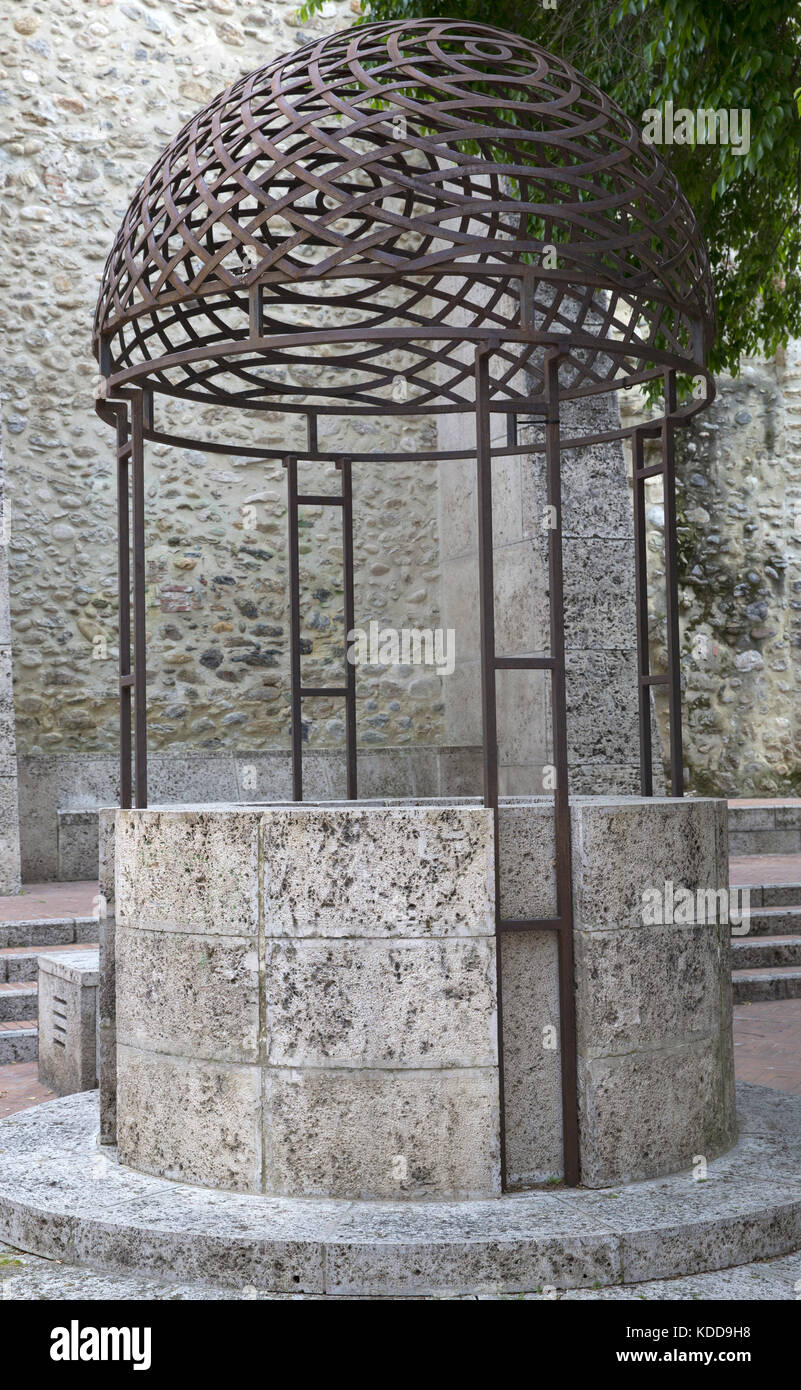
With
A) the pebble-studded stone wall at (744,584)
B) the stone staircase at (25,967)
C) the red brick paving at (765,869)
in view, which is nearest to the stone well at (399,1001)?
the stone staircase at (25,967)

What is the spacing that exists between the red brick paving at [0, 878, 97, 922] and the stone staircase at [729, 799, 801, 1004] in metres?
3.64

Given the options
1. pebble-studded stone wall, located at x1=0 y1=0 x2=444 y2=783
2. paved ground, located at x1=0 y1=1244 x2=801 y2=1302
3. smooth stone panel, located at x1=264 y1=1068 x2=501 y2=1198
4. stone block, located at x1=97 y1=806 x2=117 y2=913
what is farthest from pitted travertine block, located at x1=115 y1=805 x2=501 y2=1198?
pebble-studded stone wall, located at x1=0 y1=0 x2=444 y2=783

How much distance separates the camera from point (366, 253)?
12.2 ft

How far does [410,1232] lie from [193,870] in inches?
43.6

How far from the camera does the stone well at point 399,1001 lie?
3.62 metres

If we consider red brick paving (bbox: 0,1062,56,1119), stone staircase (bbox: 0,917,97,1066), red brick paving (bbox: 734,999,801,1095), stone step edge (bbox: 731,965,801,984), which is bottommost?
red brick paving (bbox: 0,1062,56,1119)

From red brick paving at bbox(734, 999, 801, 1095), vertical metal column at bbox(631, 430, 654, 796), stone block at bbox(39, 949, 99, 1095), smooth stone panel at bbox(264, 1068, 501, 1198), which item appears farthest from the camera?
red brick paving at bbox(734, 999, 801, 1095)

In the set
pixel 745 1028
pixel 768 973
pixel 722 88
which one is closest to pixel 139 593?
pixel 722 88

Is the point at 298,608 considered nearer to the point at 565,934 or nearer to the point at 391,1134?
the point at 565,934

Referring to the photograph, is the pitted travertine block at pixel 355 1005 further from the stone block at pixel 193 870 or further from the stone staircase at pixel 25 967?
the stone staircase at pixel 25 967

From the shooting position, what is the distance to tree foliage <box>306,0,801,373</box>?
599 centimetres

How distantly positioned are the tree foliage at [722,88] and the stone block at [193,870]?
11.9 ft

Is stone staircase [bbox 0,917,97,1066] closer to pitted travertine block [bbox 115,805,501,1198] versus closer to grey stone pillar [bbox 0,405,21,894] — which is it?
grey stone pillar [bbox 0,405,21,894]

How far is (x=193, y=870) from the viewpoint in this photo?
12.5ft
